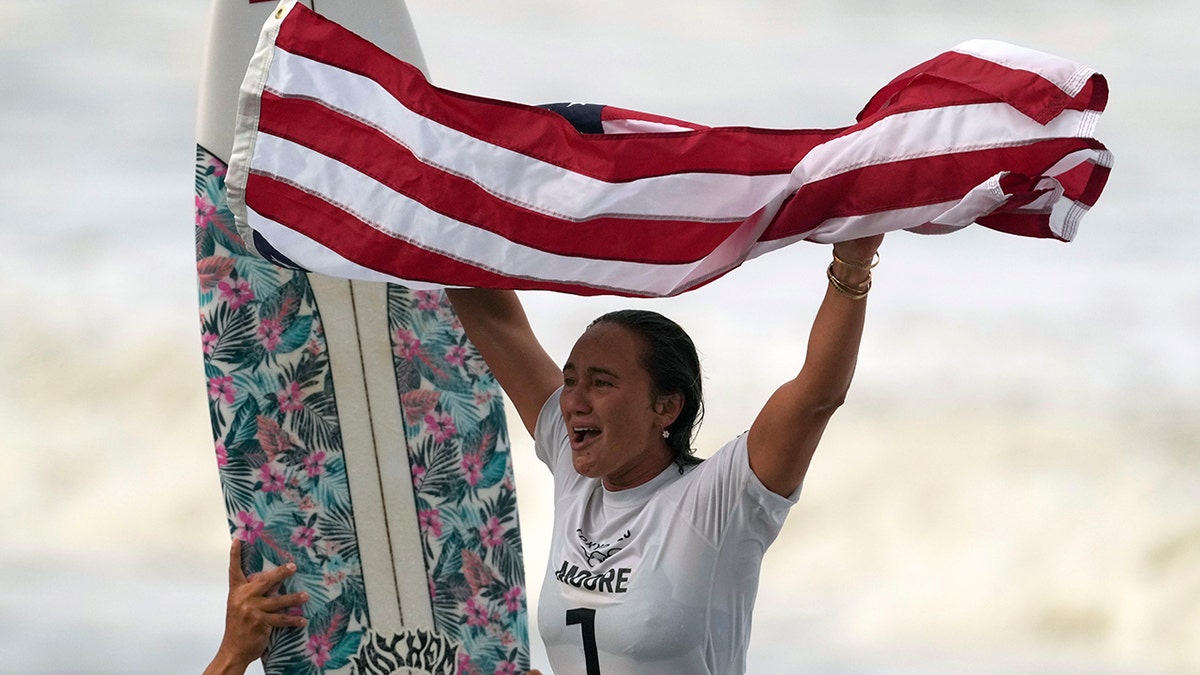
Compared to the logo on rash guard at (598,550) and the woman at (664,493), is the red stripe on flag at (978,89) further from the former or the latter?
the logo on rash guard at (598,550)

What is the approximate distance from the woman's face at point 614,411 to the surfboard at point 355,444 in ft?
3.09

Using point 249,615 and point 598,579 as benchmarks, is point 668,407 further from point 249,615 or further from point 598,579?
point 249,615

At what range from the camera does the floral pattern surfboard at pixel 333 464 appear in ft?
9.80

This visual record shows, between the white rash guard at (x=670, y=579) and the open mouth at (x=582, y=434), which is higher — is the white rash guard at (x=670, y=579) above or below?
below

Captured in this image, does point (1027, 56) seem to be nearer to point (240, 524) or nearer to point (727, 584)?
point (727, 584)

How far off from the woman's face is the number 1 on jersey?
204 millimetres

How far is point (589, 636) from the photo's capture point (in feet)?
6.69

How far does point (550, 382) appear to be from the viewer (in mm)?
2424

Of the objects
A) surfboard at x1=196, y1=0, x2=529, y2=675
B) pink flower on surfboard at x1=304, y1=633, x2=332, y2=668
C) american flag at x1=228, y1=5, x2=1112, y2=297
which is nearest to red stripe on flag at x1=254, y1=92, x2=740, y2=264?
american flag at x1=228, y1=5, x2=1112, y2=297

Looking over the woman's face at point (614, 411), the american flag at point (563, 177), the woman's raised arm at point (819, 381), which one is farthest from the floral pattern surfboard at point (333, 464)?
the woman's raised arm at point (819, 381)

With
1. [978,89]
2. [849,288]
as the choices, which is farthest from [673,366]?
[978,89]

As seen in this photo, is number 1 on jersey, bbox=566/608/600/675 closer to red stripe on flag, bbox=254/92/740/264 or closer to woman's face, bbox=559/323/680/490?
woman's face, bbox=559/323/680/490

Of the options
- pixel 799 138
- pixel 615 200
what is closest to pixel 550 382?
pixel 615 200

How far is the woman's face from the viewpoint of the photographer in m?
2.14
